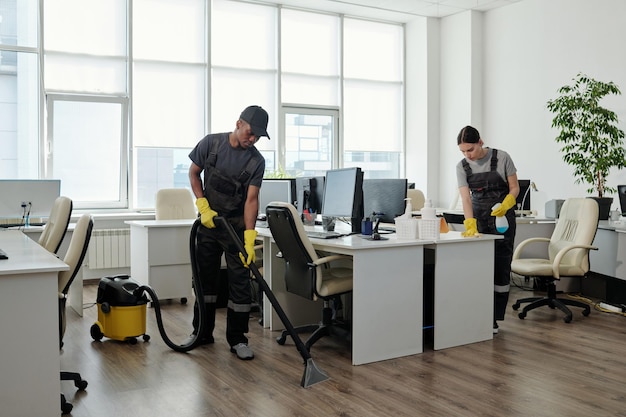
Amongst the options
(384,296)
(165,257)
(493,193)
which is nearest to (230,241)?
(384,296)

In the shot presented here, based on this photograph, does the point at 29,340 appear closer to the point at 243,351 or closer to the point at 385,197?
the point at 243,351

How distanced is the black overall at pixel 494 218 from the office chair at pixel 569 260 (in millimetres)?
569

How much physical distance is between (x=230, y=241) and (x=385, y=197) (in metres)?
1.20

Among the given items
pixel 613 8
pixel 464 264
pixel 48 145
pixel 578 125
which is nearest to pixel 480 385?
pixel 464 264

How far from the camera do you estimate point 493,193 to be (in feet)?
14.4

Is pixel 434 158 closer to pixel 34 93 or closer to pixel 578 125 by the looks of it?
pixel 578 125

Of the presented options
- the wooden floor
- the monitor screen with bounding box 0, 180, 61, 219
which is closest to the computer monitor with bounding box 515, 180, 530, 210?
the wooden floor

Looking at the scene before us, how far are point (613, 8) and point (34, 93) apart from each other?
6.31 metres

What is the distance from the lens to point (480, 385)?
3234 millimetres

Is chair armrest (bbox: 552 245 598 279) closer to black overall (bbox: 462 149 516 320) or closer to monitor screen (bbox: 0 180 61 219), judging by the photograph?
black overall (bbox: 462 149 516 320)

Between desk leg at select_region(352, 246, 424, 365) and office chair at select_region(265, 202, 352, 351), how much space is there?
17 cm

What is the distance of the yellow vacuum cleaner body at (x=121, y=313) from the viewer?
13.3ft

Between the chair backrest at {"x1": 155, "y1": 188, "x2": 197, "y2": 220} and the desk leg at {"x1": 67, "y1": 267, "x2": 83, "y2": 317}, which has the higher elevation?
the chair backrest at {"x1": 155, "y1": 188, "x2": 197, "y2": 220}

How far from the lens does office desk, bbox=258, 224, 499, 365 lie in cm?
362
